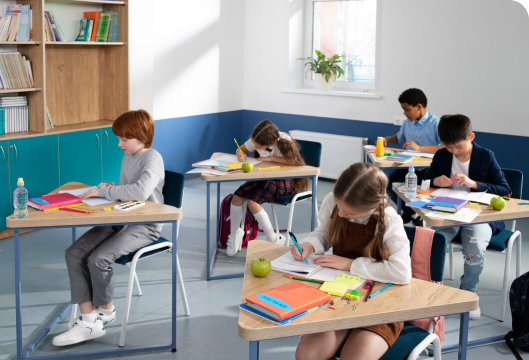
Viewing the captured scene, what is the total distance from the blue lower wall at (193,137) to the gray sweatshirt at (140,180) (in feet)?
10.2

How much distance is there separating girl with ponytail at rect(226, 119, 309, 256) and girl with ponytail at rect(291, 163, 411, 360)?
178cm

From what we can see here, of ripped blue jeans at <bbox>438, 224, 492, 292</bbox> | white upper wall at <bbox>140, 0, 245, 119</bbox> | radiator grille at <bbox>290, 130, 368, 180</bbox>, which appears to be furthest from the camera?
radiator grille at <bbox>290, 130, 368, 180</bbox>

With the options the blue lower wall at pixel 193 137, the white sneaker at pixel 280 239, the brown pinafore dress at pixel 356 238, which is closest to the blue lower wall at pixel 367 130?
the blue lower wall at pixel 193 137

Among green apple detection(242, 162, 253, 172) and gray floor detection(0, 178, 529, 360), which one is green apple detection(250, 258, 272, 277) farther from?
green apple detection(242, 162, 253, 172)

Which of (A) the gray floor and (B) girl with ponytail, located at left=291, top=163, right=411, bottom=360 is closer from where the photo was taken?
(B) girl with ponytail, located at left=291, top=163, right=411, bottom=360

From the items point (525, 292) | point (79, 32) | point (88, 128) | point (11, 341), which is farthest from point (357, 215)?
point (79, 32)

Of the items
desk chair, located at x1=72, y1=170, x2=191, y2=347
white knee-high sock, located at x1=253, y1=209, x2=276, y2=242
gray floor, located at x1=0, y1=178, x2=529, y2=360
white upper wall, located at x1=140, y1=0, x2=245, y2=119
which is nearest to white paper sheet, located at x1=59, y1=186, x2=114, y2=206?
desk chair, located at x1=72, y1=170, x2=191, y2=347

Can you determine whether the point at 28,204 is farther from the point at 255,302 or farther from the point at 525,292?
the point at 525,292

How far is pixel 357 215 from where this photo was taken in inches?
96.9

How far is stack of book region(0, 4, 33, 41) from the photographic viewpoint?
476cm

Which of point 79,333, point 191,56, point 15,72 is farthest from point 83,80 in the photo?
point 79,333

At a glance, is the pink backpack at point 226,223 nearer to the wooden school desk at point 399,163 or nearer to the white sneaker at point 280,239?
the white sneaker at point 280,239

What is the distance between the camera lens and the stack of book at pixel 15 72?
15.8 ft

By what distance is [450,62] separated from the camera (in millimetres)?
6152
